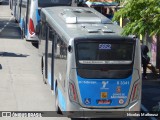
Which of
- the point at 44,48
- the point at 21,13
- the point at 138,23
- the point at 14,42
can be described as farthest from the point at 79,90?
the point at 21,13

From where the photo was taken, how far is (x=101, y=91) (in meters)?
16.0

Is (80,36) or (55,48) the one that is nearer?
(80,36)

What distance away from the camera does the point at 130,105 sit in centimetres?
1638

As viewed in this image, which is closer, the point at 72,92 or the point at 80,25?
the point at 72,92

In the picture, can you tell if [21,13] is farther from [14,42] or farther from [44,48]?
[44,48]

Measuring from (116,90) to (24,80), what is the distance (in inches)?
311

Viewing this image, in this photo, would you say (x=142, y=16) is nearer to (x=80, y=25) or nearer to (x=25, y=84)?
(x=80, y=25)

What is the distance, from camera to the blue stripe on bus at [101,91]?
15961 millimetres

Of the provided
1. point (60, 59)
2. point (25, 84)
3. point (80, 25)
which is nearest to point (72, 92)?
point (60, 59)

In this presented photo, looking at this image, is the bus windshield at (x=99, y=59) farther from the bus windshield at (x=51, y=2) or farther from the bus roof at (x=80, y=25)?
the bus windshield at (x=51, y=2)

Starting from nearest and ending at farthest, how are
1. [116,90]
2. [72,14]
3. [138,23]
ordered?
[138,23] < [116,90] < [72,14]

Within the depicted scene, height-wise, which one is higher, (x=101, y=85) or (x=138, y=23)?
(x=138, y=23)

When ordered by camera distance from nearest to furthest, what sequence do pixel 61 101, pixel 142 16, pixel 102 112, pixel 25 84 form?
pixel 142 16, pixel 102 112, pixel 61 101, pixel 25 84

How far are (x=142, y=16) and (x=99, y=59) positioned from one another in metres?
1.78
